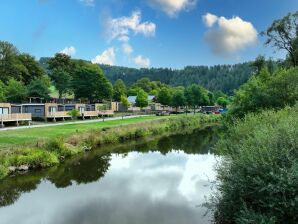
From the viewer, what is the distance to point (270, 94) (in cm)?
2681

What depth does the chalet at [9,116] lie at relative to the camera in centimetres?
3919

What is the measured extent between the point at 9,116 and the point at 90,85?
29689 millimetres

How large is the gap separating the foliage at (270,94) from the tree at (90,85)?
44491 millimetres

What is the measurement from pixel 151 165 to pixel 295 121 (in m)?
17.5

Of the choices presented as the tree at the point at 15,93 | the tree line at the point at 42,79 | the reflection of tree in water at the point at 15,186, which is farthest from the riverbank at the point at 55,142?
the tree at the point at 15,93

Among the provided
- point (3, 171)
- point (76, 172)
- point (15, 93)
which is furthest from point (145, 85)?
point (3, 171)

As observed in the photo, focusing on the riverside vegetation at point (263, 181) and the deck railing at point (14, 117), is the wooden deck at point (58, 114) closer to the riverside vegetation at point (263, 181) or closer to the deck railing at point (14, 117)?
the deck railing at point (14, 117)

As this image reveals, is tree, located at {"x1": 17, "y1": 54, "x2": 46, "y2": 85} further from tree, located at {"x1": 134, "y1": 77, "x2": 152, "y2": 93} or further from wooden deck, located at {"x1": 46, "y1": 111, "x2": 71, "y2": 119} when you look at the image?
tree, located at {"x1": 134, "y1": 77, "x2": 152, "y2": 93}

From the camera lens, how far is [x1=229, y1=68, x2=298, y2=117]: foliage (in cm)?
2628

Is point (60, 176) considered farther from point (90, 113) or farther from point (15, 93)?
point (15, 93)

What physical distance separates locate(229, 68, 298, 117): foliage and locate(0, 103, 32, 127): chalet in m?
26.7

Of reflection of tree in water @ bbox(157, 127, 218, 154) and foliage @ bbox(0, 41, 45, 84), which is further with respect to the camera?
foliage @ bbox(0, 41, 45, 84)

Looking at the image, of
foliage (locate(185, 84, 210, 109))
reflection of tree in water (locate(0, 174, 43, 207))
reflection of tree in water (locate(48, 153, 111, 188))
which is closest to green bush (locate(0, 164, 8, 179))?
reflection of tree in water (locate(0, 174, 43, 207))

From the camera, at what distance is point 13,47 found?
79.7m
